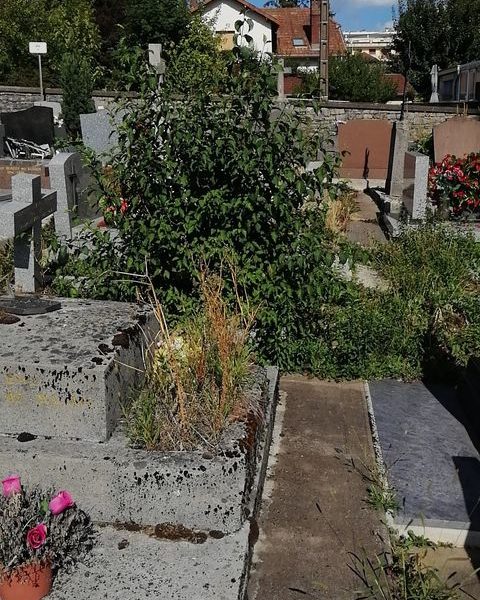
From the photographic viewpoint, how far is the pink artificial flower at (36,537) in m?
2.44

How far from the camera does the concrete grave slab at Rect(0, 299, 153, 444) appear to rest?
117 inches

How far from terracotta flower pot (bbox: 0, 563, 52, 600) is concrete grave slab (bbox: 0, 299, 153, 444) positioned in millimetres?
663

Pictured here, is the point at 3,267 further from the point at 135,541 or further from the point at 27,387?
the point at 135,541

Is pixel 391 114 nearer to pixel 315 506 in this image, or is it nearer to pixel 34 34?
pixel 34 34

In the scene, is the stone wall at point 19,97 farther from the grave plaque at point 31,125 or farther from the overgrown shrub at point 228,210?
the overgrown shrub at point 228,210

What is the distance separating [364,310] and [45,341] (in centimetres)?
292

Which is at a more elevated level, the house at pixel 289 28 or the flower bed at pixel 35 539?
the house at pixel 289 28

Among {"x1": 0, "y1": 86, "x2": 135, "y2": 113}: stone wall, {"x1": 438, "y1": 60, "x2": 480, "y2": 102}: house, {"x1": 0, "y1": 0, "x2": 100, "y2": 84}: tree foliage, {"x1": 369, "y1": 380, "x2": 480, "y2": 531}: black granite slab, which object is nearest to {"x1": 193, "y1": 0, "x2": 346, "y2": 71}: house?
{"x1": 438, "y1": 60, "x2": 480, "y2": 102}: house

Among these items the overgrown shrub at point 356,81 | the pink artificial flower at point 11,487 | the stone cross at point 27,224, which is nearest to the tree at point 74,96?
the overgrown shrub at point 356,81

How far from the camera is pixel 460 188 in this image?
383 inches

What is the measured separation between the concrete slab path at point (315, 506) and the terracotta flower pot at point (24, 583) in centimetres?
80

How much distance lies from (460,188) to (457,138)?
8.21ft

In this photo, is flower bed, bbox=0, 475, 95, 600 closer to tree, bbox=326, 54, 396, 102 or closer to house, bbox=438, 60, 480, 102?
house, bbox=438, 60, 480, 102

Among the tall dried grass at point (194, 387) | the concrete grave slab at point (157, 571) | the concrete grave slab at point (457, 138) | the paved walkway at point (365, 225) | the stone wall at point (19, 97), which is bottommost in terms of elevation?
the concrete grave slab at point (157, 571)
